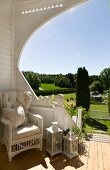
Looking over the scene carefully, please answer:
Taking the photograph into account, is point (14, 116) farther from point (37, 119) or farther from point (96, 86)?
point (96, 86)

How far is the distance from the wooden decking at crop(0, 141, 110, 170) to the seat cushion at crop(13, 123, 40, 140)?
1.16ft

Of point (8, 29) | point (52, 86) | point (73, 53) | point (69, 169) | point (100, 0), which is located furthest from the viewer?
point (73, 53)

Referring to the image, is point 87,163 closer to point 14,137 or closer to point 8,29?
point 14,137

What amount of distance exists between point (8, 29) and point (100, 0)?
2096 mm

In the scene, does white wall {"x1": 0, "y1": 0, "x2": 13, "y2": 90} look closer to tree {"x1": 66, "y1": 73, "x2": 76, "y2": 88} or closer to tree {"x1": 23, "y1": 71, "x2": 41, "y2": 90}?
tree {"x1": 23, "y1": 71, "x2": 41, "y2": 90}

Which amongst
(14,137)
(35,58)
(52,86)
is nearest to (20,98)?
(14,137)

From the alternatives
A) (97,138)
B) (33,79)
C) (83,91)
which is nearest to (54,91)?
(33,79)

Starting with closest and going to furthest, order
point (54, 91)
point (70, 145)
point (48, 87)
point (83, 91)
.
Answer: point (70, 145)
point (83, 91)
point (48, 87)
point (54, 91)

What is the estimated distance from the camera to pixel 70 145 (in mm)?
2768

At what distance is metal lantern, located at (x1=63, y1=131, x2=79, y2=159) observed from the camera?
2768 millimetres

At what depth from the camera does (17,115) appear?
2.88m

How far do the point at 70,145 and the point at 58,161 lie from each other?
0.30 m

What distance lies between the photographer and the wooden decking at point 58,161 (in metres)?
2.48

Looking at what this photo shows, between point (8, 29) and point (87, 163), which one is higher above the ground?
point (8, 29)
